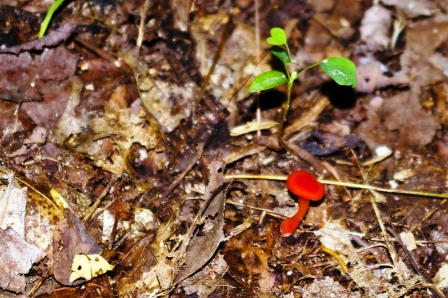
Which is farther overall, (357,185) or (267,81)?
(357,185)

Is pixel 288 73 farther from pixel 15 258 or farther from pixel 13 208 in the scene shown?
pixel 15 258

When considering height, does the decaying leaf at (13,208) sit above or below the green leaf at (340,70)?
below

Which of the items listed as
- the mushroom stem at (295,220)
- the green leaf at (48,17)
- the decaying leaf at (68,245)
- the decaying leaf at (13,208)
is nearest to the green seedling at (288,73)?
the mushroom stem at (295,220)

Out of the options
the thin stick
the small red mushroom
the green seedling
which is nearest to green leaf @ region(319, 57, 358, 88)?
the green seedling

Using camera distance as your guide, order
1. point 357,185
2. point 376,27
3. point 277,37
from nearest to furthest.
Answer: point 277,37
point 357,185
point 376,27

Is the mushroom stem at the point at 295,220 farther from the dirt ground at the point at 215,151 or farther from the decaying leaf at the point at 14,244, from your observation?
the decaying leaf at the point at 14,244

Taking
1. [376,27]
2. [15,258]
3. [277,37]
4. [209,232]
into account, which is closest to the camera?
[15,258]

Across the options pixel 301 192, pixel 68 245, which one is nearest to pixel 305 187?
pixel 301 192

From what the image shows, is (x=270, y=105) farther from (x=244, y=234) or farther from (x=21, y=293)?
(x=21, y=293)
